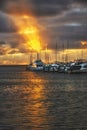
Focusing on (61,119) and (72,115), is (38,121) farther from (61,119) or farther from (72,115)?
(72,115)

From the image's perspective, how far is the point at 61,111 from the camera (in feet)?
147

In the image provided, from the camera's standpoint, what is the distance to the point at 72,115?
40.9 metres

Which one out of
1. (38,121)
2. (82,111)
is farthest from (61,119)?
Result: (82,111)

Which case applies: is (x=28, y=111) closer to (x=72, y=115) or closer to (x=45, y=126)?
(x=72, y=115)

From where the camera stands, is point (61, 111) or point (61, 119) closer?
point (61, 119)

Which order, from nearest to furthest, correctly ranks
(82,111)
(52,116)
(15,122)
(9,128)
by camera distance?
(9,128) → (15,122) → (52,116) → (82,111)

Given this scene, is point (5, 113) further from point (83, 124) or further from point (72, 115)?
point (83, 124)

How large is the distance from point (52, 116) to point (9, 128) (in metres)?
7.78

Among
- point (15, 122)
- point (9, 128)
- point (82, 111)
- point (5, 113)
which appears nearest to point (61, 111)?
point (82, 111)

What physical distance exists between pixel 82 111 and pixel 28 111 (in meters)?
5.36

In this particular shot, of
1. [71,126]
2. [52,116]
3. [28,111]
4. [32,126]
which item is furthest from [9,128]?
[28,111]

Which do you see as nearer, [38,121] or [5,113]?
[38,121]

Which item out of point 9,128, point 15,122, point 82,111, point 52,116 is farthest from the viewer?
point 82,111

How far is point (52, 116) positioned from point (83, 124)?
18.9ft
